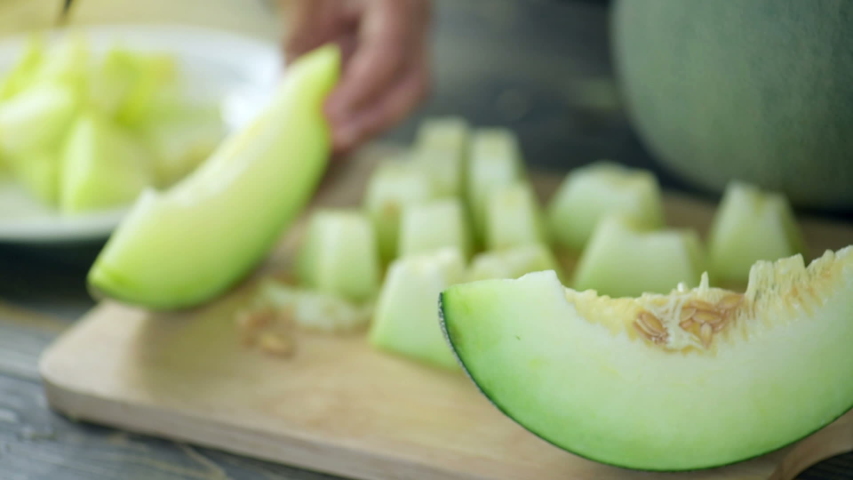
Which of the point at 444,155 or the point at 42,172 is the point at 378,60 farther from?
the point at 42,172

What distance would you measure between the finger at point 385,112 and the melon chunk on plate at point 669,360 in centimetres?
56

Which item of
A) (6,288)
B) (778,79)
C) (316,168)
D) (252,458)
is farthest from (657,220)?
(6,288)

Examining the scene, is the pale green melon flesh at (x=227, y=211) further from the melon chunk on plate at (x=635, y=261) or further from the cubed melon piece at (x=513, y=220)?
the melon chunk on plate at (x=635, y=261)

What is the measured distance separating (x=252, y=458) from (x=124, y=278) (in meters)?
0.20

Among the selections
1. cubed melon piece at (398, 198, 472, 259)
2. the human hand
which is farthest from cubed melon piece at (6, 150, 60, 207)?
cubed melon piece at (398, 198, 472, 259)

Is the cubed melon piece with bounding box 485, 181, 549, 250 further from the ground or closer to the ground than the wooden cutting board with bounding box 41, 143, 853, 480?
further from the ground

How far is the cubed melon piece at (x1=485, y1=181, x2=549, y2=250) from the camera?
87 centimetres

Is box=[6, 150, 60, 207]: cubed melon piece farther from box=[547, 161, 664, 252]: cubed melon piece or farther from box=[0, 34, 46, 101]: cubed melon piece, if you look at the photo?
box=[547, 161, 664, 252]: cubed melon piece

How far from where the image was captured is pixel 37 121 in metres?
0.95

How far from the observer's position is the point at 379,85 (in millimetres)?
1071

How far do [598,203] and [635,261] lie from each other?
14 cm

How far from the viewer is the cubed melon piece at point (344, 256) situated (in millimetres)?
850

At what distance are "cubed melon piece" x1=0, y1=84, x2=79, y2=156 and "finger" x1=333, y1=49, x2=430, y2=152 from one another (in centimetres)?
33

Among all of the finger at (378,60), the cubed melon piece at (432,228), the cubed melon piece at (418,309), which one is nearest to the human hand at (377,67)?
the finger at (378,60)
